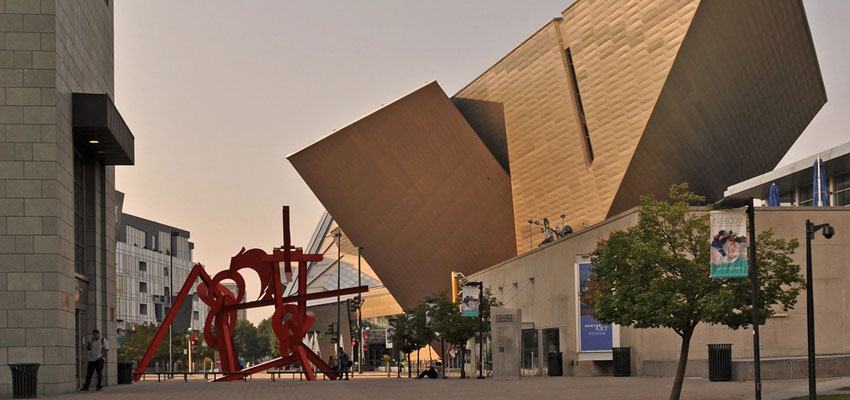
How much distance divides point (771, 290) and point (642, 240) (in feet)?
9.82

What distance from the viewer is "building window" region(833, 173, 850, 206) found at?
172 feet

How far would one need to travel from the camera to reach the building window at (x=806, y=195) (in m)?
57.3

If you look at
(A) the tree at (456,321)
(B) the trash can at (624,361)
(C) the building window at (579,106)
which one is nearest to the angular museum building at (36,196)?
(B) the trash can at (624,361)

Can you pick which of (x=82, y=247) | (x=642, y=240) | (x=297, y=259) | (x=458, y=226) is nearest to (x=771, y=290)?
(x=642, y=240)

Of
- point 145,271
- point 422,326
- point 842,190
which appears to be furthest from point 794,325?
point 145,271

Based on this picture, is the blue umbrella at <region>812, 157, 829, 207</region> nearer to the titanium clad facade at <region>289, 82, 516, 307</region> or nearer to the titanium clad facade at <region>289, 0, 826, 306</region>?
the titanium clad facade at <region>289, 0, 826, 306</region>

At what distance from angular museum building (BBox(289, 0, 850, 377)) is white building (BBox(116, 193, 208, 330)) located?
6448cm

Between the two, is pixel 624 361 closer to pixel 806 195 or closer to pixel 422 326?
pixel 806 195

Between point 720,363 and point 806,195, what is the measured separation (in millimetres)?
27616

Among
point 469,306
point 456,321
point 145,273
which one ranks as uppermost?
point 145,273

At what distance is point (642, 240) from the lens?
24.3 metres

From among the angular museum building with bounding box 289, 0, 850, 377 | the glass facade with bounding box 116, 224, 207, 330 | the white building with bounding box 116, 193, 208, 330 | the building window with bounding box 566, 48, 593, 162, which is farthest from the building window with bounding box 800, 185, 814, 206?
the white building with bounding box 116, 193, 208, 330

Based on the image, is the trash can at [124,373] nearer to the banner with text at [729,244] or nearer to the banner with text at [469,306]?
the banner with text at [469,306]

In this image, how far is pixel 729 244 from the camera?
66.4 ft
